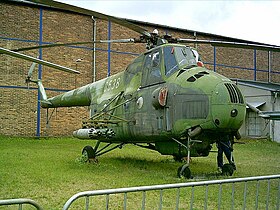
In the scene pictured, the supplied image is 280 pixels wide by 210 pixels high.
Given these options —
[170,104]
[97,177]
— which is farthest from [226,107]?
[97,177]

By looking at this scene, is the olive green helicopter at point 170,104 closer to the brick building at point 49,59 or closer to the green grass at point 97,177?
the green grass at point 97,177

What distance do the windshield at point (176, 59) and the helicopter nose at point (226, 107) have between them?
1264 mm

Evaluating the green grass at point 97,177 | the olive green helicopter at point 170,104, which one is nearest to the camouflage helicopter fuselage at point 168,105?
the olive green helicopter at point 170,104

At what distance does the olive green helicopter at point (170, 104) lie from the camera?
25.1ft

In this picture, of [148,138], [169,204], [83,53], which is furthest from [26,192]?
[83,53]

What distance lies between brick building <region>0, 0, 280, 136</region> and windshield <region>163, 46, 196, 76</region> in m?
10.6

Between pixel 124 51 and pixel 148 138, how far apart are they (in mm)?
13870

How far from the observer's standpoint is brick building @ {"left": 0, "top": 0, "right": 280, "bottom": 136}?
1912cm

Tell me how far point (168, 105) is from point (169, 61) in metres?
1.07

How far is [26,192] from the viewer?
6648 mm

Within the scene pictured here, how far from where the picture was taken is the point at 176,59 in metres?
8.62

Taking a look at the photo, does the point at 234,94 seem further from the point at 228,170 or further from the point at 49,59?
the point at 49,59

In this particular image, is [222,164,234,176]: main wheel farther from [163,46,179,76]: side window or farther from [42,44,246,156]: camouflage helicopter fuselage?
[163,46,179,76]: side window

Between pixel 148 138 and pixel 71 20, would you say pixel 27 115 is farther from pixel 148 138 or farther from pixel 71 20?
pixel 148 138
